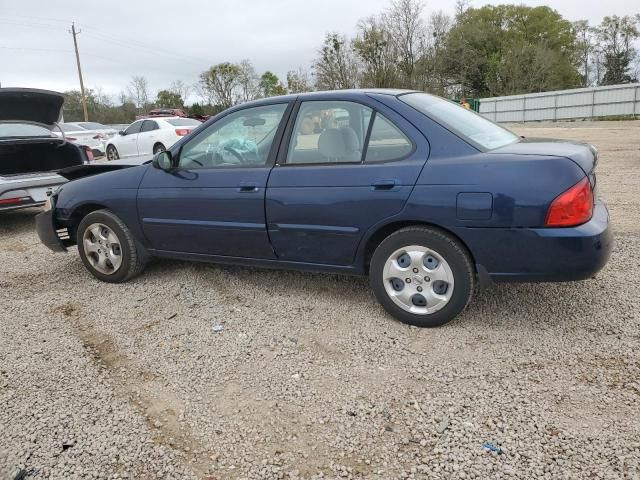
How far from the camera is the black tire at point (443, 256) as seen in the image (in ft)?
10.7

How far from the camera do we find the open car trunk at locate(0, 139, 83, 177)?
24.1 feet

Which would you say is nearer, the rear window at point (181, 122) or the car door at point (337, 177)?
the car door at point (337, 177)

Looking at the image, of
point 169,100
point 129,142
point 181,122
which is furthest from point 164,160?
point 169,100

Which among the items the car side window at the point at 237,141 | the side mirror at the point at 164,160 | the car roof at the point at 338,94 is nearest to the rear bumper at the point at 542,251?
the car roof at the point at 338,94

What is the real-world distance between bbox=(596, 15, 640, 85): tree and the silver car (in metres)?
54.8

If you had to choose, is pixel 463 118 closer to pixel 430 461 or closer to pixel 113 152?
pixel 430 461

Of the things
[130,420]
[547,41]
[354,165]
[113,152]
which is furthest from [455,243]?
[547,41]

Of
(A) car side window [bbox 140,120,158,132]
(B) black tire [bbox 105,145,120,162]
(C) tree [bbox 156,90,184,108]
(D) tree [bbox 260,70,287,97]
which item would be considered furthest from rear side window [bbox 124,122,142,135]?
(C) tree [bbox 156,90,184,108]

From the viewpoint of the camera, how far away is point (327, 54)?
3134 cm

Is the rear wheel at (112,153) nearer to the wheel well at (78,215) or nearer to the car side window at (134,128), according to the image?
the car side window at (134,128)

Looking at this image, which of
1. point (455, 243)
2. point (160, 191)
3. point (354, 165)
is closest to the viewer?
point (455, 243)

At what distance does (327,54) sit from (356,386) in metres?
30.9

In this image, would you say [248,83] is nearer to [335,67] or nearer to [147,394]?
[335,67]

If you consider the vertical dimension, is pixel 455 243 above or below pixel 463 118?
below
